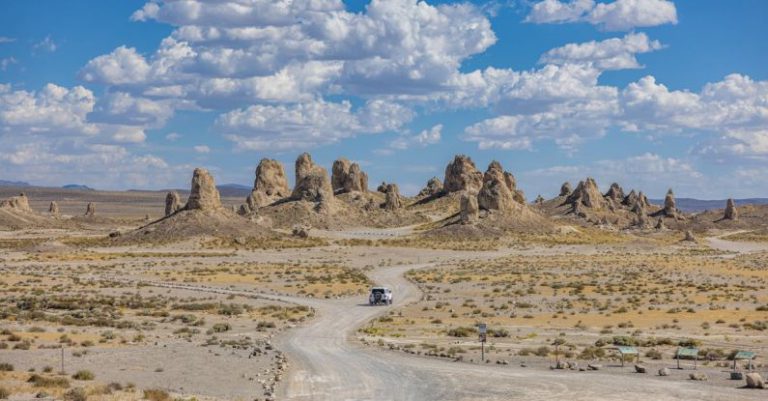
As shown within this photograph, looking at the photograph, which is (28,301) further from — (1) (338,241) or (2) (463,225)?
(2) (463,225)

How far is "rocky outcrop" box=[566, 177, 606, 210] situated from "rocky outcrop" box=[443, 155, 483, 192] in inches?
883

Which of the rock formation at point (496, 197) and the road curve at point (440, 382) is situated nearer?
the road curve at point (440, 382)

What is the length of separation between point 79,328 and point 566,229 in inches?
4311

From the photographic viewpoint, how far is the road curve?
25203 millimetres

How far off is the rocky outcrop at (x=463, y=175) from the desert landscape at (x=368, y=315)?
128 feet

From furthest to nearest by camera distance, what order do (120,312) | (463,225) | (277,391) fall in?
(463,225) < (120,312) < (277,391)

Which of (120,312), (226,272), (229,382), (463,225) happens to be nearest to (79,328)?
(120,312)

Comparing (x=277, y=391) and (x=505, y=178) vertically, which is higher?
(x=505, y=178)

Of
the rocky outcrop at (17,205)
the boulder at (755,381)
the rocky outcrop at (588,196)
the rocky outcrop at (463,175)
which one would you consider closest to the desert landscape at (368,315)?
the boulder at (755,381)

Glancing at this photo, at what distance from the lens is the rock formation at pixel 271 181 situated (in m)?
167

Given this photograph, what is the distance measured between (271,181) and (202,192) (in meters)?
52.6

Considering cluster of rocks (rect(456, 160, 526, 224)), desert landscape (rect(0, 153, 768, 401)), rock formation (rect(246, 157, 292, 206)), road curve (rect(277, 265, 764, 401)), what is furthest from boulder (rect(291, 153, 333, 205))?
road curve (rect(277, 265, 764, 401))

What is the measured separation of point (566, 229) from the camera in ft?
460

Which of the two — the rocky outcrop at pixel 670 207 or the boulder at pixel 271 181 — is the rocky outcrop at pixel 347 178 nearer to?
the boulder at pixel 271 181
